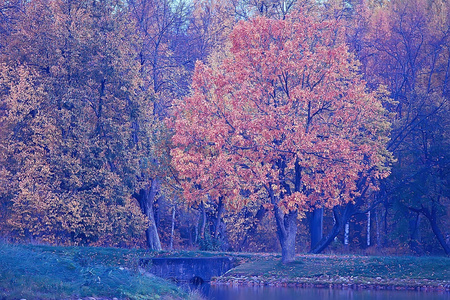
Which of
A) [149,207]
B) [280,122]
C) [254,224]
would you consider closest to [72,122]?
[149,207]

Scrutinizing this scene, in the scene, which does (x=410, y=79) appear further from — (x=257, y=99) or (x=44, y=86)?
(x=44, y=86)

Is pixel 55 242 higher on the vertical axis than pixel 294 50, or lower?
lower

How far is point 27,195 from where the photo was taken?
95.3 feet

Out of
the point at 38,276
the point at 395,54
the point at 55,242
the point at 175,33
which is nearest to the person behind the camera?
the point at 38,276

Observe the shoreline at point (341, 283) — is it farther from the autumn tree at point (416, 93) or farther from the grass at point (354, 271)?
the autumn tree at point (416, 93)

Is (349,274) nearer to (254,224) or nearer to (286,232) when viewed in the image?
(286,232)

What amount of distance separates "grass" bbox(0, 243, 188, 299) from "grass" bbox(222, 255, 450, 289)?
948 centimetres

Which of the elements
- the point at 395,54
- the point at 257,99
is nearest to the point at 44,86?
the point at 257,99

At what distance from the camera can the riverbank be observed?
24.5 meters

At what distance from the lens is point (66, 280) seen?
14633mm

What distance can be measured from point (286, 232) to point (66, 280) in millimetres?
15279

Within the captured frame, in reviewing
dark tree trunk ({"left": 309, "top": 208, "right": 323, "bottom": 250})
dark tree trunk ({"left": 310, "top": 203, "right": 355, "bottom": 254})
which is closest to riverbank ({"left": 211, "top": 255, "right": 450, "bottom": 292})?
dark tree trunk ({"left": 310, "top": 203, "right": 355, "bottom": 254})

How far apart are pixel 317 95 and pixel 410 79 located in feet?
54.4

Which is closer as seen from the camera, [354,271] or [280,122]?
[354,271]
